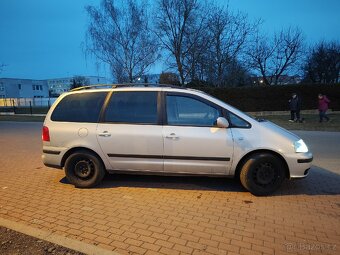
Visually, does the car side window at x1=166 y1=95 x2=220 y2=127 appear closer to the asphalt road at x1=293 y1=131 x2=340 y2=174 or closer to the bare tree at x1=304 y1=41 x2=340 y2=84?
the asphalt road at x1=293 y1=131 x2=340 y2=174

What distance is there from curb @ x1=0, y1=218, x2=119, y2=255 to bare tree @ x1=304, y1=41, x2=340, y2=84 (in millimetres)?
44851

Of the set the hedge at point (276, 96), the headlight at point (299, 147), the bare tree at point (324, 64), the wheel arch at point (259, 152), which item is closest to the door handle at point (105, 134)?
the wheel arch at point (259, 152)

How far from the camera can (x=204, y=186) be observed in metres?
5.76

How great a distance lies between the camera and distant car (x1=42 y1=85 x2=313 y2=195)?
5199 millimetres

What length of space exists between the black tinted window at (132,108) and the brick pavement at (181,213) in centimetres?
Answer: 124

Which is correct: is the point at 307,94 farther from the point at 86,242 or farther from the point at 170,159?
the point at 86,242

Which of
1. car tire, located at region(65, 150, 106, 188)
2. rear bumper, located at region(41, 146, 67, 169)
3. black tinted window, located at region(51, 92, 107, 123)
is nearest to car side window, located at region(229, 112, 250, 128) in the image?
black tinted window, located at region(51, 92, 107, 123)

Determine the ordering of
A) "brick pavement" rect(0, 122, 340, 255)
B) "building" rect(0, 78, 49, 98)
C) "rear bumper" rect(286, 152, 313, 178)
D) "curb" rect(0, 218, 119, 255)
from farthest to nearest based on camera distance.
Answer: "building" rect(0, 78, 49, 98)
"rear bumper" rect(286, 152, 313, 178)
"brick pavement" rect(0, 122, 340, 255)
"curb" rect(0, 218, 119, 255)

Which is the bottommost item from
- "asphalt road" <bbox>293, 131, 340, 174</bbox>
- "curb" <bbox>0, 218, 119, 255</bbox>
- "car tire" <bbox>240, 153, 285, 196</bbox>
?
"asphalt road" <bbox>293, 131, 340, 174</bbox>

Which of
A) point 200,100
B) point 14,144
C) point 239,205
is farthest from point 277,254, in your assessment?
point 14,144

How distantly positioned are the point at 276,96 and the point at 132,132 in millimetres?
19070

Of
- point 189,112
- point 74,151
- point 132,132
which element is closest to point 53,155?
point 74,151

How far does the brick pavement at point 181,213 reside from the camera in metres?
3.68

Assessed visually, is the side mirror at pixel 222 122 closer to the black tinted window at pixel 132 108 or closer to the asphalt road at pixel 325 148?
the black tinted window at pixel 132 108
